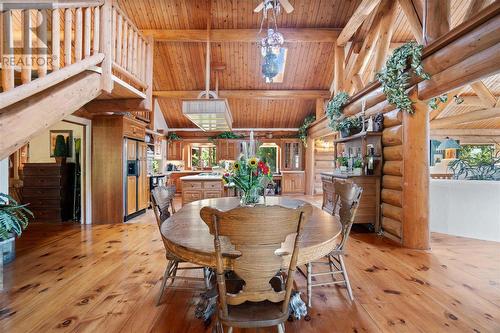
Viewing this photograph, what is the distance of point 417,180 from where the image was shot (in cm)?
339

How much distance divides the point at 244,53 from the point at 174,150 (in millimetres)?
5024

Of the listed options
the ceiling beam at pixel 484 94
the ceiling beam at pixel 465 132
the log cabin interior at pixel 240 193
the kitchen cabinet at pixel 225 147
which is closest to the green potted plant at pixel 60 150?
the log cabin interior at pixel 240 193

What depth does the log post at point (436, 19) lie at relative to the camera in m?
2.88

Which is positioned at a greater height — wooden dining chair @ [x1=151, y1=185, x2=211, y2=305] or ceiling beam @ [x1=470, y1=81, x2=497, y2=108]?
ceiling beam @ [x1=470, y1=81, x2=497, y2=108]

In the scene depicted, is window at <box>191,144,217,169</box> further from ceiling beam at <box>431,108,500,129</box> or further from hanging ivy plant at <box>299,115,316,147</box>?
ceiling beam at <box>431,108,500,129</box>

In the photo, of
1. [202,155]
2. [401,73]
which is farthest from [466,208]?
[202,155]

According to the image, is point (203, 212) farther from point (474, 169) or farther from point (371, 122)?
point (474, 169)

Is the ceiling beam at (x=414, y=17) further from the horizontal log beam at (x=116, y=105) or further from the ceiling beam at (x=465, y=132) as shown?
the ceiling beam at (x=465, y=132)

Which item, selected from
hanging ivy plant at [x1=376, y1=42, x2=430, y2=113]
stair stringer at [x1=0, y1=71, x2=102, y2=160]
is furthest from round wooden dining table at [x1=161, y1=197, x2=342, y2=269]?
hanging ivy plant at [x1=376, y1=42, x2=430, y2=113]

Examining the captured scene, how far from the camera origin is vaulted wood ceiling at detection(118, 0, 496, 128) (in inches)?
214

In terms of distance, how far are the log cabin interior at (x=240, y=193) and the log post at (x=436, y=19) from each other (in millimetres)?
14

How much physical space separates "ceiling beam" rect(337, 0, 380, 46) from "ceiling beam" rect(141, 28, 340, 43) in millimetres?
335

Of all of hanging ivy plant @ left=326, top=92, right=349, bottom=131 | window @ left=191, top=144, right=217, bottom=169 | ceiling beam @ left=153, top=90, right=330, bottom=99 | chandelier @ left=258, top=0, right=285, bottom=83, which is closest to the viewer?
chandelier @ left=258, top=0, right=285, bottom=83

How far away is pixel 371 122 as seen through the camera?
427 centimetres
